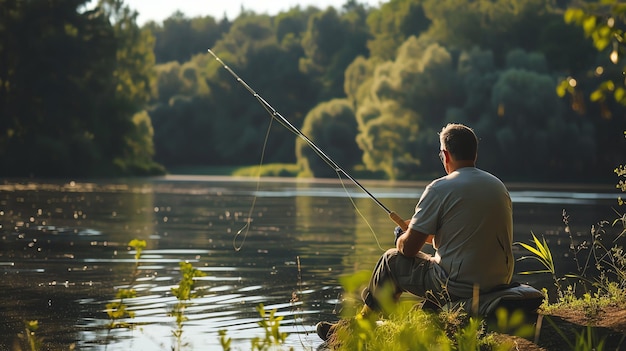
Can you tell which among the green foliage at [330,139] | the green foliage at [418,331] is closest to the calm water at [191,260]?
the green foliage at [418,331]

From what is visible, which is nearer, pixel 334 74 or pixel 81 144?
pixel 81 144

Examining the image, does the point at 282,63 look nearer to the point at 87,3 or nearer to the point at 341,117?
the point at 341,117

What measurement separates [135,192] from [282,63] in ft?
181

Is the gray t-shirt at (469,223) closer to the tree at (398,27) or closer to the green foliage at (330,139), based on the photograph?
the green foliage at (330,139)

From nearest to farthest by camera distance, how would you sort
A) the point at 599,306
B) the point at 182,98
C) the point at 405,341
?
the point at 405,341 < the point at 599,306 < the point at 182,98

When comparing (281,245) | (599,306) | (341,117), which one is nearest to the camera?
(599,306)

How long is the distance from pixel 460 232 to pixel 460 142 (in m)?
0.52

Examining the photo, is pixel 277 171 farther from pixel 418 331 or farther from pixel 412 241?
pixel 418 331

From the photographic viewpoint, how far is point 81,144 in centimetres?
5719

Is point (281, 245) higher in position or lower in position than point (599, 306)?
lower

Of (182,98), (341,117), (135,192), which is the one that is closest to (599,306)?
(135,192)

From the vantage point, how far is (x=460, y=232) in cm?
652

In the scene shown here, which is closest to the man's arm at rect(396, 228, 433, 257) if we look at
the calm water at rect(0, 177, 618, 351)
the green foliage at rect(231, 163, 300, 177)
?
the calm water at rect(0, 177, 618, 351)

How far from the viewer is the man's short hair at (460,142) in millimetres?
6641
